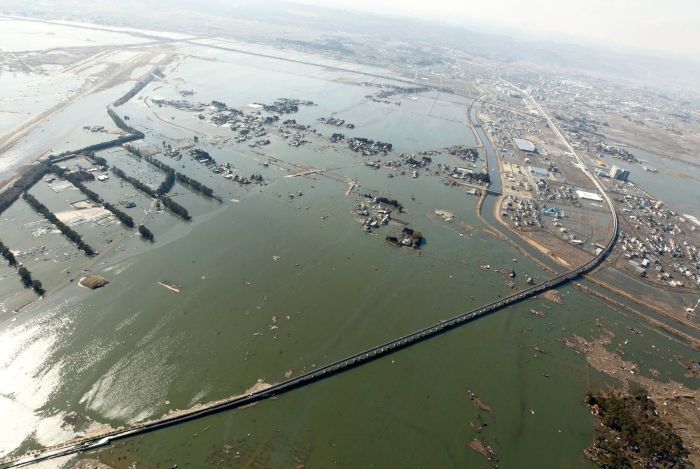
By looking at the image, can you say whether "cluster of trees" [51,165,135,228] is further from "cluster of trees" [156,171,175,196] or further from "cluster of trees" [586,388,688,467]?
"cluster of trees" [586,388,688,467]

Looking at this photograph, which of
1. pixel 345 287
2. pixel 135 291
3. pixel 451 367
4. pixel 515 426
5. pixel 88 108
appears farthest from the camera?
pixel 88 108

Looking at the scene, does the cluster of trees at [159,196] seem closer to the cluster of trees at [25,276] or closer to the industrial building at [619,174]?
the cluster of trees at [25,276]

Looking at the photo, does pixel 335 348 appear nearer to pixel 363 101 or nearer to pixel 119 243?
pixel 119 243

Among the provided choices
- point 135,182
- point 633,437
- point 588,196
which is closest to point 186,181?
point 135,182

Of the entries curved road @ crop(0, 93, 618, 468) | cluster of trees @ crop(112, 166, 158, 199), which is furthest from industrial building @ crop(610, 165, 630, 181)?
cluster of trees @ crop(112, 166, 158, 199)

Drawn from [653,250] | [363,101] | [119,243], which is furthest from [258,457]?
[363,101]

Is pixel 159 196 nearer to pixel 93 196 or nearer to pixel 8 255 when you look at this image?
pixel 93 196

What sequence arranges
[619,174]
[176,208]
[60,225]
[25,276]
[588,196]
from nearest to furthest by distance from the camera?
1. [25,276]
2. [60,225]
3. [176,208]
4. [588,196]
5. [619,174]

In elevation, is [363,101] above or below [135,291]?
above
